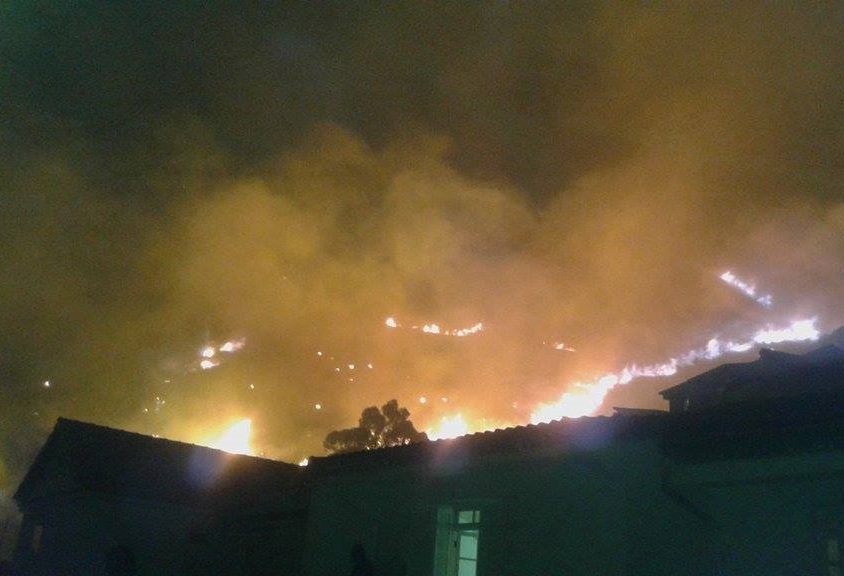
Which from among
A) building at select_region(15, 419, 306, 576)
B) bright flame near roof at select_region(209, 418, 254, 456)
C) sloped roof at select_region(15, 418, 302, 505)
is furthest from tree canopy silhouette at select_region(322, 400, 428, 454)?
building at select_region(15, 419, 306, 576)

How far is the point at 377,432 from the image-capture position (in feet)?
183

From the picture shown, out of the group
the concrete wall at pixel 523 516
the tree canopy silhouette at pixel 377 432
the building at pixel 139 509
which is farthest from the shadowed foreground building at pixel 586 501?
the tree canopy silhouette at pixel 377 432

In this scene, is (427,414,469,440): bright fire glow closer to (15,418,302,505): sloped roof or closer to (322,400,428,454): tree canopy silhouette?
(322,400,428,454): tree canopy silhouette

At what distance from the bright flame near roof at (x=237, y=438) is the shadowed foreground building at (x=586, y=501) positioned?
5267cm

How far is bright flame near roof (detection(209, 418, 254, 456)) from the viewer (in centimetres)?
6897

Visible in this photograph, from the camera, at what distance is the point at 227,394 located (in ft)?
258

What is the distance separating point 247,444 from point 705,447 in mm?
67157

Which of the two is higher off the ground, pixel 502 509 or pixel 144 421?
pixel 144 421

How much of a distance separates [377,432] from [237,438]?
2211cm

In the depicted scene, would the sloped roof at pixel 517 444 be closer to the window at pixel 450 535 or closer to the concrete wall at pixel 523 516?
the concrete wall at pixel 523 516

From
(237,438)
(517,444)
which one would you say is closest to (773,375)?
(517,444)

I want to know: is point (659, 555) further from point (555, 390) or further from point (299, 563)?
point (555, 390)

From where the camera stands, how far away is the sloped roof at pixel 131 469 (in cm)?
2127

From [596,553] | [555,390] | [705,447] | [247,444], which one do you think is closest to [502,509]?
[596,553]
